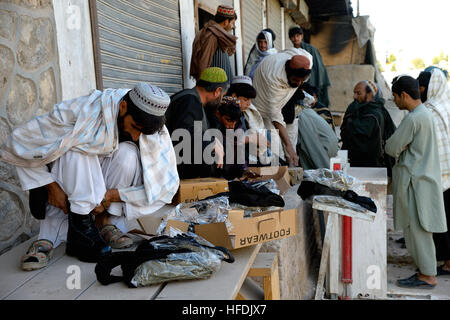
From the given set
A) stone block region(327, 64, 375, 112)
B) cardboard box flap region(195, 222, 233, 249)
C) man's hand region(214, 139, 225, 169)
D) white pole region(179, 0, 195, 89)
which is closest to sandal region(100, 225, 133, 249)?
cardboard box flap region(195, 222, 233, 249)

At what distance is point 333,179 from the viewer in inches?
117

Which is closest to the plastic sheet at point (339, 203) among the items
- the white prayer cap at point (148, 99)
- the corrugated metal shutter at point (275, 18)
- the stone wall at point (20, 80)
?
the white prayer cap at point (148, 99)

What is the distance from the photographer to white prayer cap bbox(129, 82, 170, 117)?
77.7 inches

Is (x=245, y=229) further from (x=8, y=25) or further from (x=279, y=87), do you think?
(x=279, y=87)

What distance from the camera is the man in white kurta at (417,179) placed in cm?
364

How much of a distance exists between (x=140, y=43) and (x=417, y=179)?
263 cm

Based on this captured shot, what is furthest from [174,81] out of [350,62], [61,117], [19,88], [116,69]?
[350,62]

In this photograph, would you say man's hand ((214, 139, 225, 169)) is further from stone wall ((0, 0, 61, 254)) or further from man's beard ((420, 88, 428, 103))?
man's beard ((420, 88, 428, 103))

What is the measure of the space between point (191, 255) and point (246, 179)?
158 centimetres

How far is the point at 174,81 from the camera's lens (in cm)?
461

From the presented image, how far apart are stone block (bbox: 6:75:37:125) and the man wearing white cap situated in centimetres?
41

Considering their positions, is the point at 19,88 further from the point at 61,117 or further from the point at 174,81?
the point at 174,81

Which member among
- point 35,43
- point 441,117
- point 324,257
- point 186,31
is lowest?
point 324,257

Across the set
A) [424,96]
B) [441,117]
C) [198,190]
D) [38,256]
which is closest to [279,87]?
[424,96]
